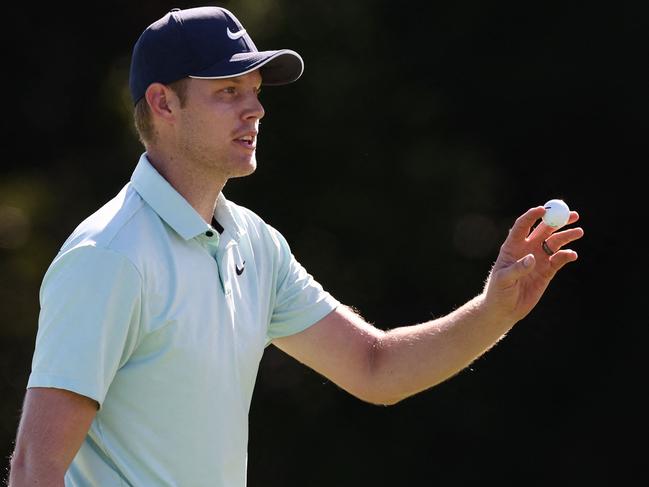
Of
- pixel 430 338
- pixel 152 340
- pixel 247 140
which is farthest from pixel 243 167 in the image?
pixel 430 338

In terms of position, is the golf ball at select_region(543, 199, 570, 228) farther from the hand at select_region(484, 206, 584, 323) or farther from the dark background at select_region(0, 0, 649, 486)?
the dark background at select_region(0, 0, 649, 486)

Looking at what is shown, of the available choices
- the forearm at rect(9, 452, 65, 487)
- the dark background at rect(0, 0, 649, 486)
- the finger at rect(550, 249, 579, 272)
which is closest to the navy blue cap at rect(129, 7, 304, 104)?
the finger at rect(550, 249, 579, 272)

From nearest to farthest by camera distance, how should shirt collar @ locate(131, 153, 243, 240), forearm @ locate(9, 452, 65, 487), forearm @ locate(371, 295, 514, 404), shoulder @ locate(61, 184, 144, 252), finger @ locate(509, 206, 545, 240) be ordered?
forearm @ locate(9, 452, 65, 487) < shoulder @ locate(61, 184, 144, 252) < shirt collar @ locate(131, 153, 243, 240) < finger @ locate(509, 206, 545, 240) < forearm @ locate(371, 295, 514, 404)

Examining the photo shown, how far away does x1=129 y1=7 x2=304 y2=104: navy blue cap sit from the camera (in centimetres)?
254

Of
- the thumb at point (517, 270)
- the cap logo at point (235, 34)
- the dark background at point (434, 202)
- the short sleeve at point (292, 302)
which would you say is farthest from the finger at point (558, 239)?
the dark background at point (434, 202)

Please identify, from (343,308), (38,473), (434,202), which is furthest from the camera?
(434,202)

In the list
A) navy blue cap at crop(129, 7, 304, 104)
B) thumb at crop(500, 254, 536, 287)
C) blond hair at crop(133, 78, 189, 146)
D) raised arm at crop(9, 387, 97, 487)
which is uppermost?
navy blue cap at crop(129, 7, 304, 104)

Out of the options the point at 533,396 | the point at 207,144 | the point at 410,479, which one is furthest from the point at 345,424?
the point at 207,144

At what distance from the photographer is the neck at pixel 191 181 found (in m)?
2.52

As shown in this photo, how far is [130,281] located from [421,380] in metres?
0.87

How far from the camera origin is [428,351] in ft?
9.02

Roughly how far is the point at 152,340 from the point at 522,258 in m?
0.83

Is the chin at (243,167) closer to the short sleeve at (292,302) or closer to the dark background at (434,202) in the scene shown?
the short sleeve at (292,302)

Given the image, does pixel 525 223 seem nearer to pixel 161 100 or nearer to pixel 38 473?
pixel 161 100
